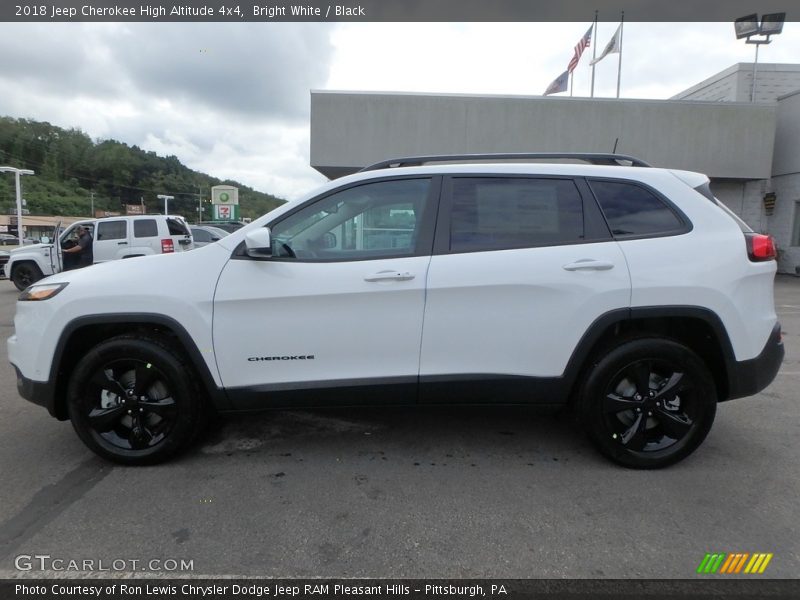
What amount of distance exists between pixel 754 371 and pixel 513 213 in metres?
1.74

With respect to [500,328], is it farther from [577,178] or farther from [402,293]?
[577,178]

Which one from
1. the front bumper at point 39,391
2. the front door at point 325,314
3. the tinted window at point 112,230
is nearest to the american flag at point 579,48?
the tinted window at point 112,230

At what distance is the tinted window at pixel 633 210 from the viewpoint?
10.0 feet

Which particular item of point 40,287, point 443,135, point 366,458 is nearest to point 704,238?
point 366,458

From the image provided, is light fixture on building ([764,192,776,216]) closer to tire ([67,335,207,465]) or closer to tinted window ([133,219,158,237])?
tinted window ([133,219,158,237])

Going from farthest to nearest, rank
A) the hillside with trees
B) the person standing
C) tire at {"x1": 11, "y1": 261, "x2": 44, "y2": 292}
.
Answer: the hillside with trees → tire at {"x1": 11, "y1": 261, "x2": 44, "y2": 292} → the person standing

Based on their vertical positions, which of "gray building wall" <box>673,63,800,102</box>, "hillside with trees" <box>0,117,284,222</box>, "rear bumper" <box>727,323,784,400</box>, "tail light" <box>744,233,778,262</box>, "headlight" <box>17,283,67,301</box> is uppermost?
"hillside with trees" <box>0,117,284,222</box>

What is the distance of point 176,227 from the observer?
13.0m

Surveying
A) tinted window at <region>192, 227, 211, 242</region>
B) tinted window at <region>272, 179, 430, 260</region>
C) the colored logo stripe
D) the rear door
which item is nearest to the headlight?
tinted window at <region>272, 179, 430, 260</region>

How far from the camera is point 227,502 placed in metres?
2.76

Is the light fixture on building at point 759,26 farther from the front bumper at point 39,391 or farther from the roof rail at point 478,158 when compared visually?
the front bumper at point 39,391

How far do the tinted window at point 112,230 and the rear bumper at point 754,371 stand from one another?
12.9 m

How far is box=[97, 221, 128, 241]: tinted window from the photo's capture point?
12172 millimetres

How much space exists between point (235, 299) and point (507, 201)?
176 cm
